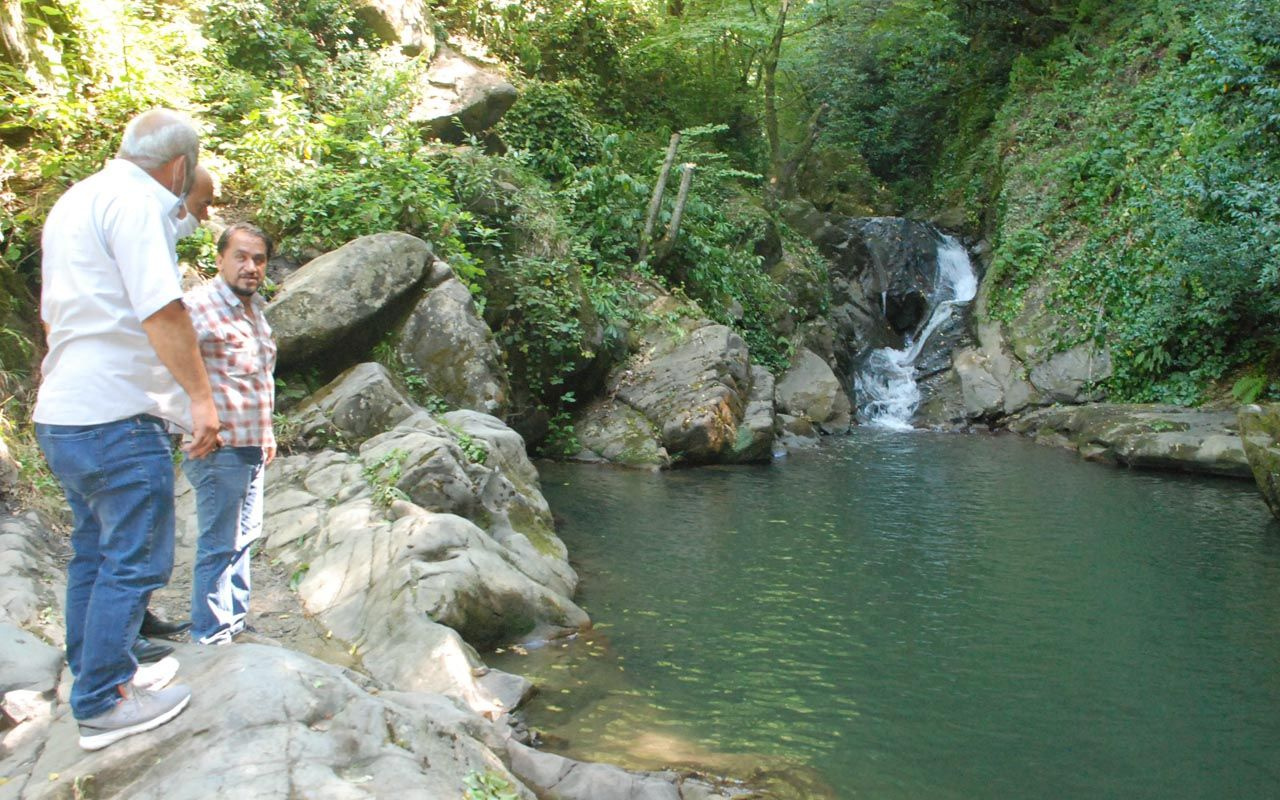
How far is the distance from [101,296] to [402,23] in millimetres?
13022

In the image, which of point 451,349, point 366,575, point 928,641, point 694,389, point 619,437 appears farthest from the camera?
point 694,389

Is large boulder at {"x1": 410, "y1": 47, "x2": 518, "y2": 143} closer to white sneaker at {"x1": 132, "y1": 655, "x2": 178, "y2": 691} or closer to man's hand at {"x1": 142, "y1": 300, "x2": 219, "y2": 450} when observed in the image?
man's hand at {"x1": 142, "y1": 300, "x2": 219, "y2": 450}

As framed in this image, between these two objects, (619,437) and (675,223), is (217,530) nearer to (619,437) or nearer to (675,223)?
(619,437)

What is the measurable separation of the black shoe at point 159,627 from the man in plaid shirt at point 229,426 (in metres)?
0.09

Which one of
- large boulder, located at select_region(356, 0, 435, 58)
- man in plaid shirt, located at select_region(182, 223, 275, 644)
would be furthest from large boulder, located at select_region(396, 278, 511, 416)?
large boulder, located at select_region(356, 0, 435, 58)

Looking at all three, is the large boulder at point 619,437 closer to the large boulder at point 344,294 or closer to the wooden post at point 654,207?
the wooden post at point 654,207

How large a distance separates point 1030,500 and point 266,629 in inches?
318

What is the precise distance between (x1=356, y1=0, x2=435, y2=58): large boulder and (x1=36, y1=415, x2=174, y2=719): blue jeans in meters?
12.8

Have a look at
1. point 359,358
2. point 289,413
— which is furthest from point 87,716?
point 359,358

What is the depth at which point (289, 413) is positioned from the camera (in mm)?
7969

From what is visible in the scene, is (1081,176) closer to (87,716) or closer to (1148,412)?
(1148,412)

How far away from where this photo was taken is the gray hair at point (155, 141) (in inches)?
118

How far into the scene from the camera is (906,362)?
60.2ft

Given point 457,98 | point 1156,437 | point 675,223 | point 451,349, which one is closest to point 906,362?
point 675,223
